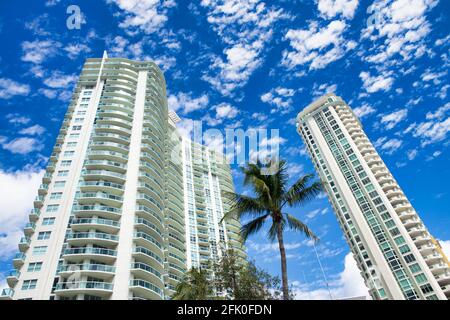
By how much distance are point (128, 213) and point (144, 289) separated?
12811 millimetres

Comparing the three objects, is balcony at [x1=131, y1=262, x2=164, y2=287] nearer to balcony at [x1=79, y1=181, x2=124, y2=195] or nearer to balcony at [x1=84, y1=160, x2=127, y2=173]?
balcony at [x1=79, y1=181, x2=124, y2=195]

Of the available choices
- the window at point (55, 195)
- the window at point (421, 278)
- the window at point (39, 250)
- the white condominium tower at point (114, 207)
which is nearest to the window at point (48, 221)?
→ the white condominium tower at point (114, 207)

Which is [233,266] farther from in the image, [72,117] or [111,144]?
[72,117]

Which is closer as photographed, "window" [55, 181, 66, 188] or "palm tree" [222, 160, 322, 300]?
"palm tree" [222, 160, 322, 300]

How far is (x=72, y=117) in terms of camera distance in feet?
229

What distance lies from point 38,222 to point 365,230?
67650 mm

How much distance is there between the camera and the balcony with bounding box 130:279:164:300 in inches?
1838

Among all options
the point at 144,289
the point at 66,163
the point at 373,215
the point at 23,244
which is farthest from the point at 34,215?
the point at 373,215

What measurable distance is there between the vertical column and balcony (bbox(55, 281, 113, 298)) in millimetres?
1185

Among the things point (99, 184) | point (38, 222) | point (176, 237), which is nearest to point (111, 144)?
point (99, 184)

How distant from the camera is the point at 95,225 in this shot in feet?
165

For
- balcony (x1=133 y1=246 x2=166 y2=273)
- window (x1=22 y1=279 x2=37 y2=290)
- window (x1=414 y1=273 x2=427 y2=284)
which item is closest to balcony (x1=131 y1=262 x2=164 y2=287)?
balcony (x1=133 y1=246 x2=166 y2=273)

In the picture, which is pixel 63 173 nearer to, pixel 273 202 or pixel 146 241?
pixel 146 241

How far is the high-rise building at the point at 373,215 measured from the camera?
70.4m
